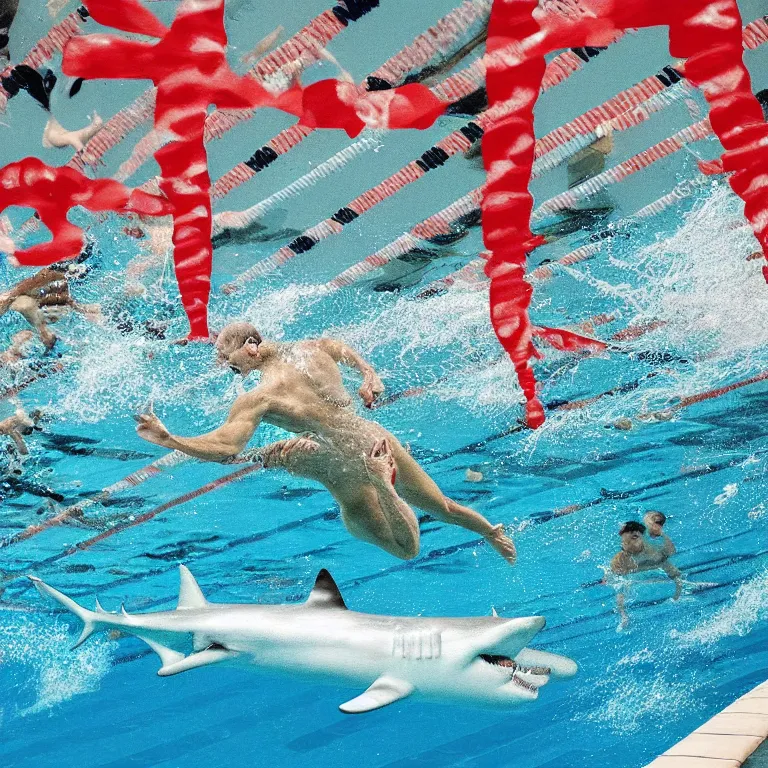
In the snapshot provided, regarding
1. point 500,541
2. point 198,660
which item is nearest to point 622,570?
point 500,541

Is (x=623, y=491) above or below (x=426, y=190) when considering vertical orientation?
below

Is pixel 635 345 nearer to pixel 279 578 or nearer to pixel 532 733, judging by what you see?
pixel 279 578

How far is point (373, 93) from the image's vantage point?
3717 millimetres

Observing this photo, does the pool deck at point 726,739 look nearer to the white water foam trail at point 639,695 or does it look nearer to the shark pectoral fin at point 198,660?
the white water foam trail at point 639,695

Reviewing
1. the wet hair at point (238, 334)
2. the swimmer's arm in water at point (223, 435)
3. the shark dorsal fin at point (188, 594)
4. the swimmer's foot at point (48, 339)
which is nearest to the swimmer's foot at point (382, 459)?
the swimmer's arm in water at point (223, 435)

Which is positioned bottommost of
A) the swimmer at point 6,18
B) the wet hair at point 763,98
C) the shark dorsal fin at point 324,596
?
the shark dorsal fin at point 324,596

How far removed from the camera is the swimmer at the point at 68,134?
12.3 feet

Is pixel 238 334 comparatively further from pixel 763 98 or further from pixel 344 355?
pixel 763 98

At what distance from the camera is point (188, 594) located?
496 centimetres

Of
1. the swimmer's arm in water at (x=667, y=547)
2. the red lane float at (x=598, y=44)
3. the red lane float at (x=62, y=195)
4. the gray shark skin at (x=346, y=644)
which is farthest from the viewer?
the swimmer's arm in water at (x=667, y=547)

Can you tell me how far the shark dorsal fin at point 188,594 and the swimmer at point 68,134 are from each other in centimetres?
244

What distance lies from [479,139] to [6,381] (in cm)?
305

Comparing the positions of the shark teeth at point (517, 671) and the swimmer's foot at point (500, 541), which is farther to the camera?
the swimmer's foot at point (500, 541)

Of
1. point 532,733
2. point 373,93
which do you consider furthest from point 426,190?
point 532,733
